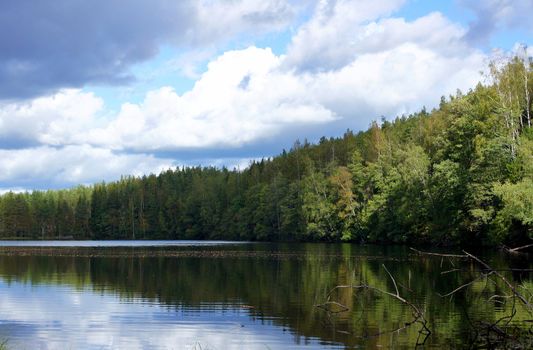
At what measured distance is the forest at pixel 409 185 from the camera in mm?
70000

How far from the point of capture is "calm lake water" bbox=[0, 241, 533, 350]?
23016 mm

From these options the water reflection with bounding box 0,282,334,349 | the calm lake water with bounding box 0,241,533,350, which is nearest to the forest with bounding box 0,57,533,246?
the calm lake water with bounding box 0,241,533,350

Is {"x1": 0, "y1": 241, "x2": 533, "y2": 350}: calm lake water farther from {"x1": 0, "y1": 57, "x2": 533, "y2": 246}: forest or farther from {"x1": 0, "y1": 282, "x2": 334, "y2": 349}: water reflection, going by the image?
{"x1": 0, "y1": 57, "x2": 533, "y2": 246}: forest

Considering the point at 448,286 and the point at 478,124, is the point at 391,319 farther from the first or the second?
the point at 478,124

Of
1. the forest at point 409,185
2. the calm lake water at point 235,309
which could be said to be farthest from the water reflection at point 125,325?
the forest at point 409,185

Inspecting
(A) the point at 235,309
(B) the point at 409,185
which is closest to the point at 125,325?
(A) the point at 235,309

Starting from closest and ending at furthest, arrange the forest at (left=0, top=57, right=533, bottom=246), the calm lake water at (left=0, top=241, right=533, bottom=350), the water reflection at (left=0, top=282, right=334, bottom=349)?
1. the water reflection at (left=0, top=282, right=334, bottom=349)
2. the calm lake water at (left=0, top=241, right=533, bottom=350)
3. the forest at (left=0, top=57, right=533, bottom=246)

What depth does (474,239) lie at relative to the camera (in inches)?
3236

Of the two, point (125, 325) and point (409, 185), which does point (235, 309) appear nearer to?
point (125, 325)

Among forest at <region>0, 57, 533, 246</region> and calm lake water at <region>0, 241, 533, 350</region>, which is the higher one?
forest at <region>0, 57, 533, 246</region>

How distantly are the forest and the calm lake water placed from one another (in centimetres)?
2013

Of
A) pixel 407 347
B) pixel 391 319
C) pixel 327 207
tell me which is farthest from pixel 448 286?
pixel 327 207

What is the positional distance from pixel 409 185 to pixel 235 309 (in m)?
65.6

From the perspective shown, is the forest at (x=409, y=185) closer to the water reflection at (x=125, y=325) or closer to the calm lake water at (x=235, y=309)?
the calm lake water at (x=235, y=309)
